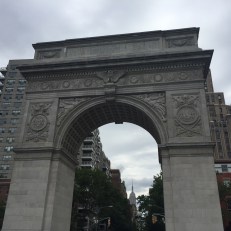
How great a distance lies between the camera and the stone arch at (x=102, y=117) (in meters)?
20.2

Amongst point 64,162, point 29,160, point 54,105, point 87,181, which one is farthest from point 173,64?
point 87,181

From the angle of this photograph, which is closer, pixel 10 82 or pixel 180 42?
pixel 180 42

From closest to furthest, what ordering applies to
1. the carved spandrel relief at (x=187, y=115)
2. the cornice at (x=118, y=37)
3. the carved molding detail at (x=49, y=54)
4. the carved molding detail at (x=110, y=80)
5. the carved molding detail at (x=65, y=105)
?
the carved spandrel relief at (x=187, y=115)
the carved molding detail at (x=110, y=80)
the carved molding detail at (x=65, y=105)
the cornice at (x=118, y=37)
the carved molding detail at (x=49, y=54)

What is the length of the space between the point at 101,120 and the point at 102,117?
0.52 meters

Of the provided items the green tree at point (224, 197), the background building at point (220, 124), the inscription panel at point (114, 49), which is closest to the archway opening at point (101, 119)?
the inscription panel at point (114, 49)

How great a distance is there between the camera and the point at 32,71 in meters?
22.8

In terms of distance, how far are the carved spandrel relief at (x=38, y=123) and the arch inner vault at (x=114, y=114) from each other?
0.26ft

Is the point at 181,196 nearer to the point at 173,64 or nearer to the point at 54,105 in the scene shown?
the point at 173,64

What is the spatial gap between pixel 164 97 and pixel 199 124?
323 centimetres

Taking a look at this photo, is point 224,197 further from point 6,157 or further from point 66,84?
point 6,157

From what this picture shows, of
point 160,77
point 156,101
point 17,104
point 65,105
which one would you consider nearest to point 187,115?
point 156,101

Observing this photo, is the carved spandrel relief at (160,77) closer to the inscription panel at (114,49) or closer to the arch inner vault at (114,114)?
the arch inner vault at (114,114)

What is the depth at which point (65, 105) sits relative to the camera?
2173cm

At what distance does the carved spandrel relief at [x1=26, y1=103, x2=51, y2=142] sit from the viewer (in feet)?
68.5
